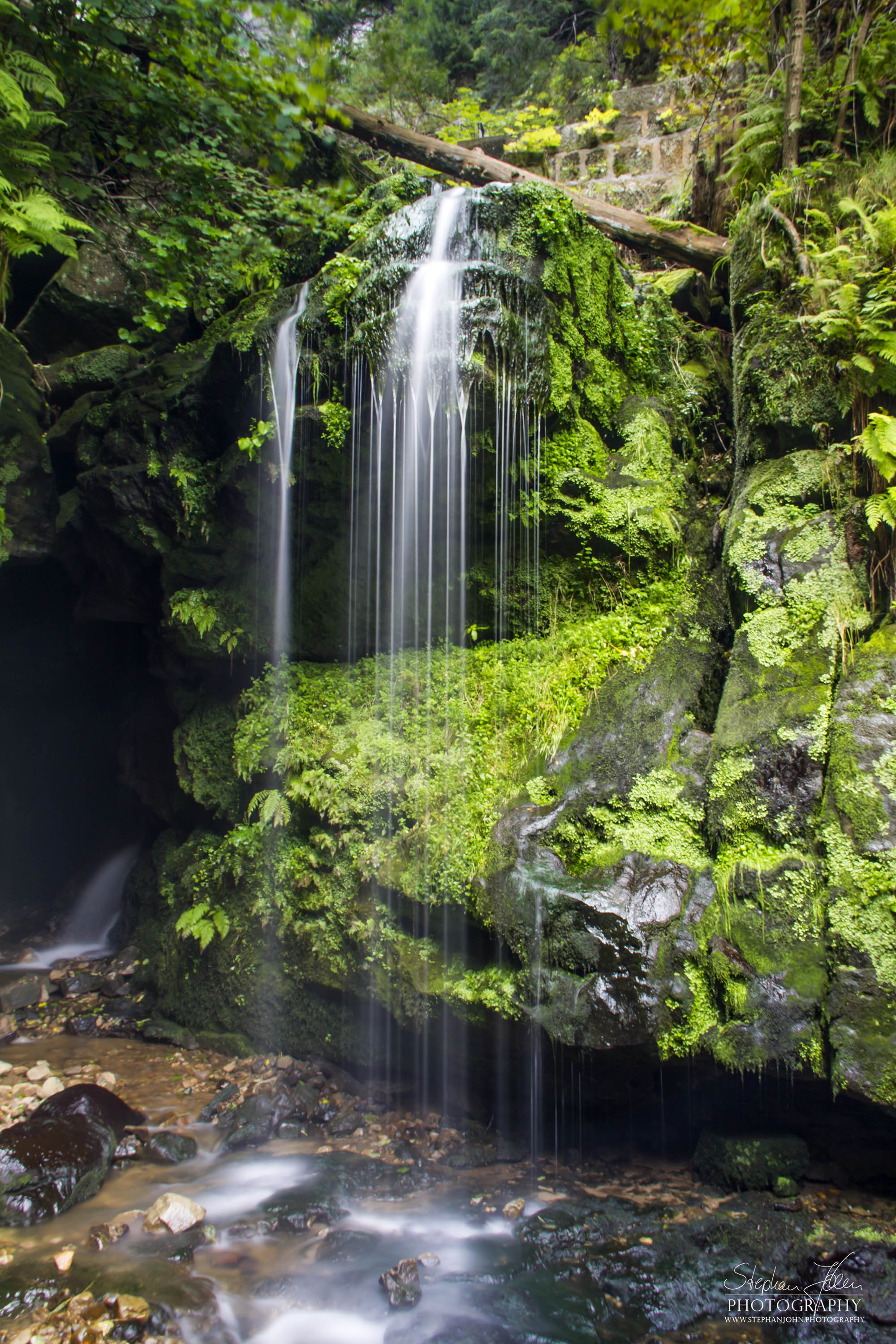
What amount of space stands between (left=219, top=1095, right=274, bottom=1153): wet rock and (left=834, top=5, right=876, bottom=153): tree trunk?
9077mm

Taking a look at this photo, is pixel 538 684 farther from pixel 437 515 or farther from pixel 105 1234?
pixel 105 1234

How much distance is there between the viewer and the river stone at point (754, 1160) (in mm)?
4074

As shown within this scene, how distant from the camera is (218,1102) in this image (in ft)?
18.6

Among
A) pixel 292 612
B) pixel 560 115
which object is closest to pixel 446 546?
pixel 292 612

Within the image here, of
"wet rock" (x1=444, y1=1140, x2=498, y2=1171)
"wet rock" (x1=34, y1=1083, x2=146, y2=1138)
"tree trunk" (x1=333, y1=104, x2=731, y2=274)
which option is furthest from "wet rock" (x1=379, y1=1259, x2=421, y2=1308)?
"tree trunk" (x1=333, y1=104, x2=731, y2=274)

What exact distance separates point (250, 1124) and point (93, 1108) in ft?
3.75

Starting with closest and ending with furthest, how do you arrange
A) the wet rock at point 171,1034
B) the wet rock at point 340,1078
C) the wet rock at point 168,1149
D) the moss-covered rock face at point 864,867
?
the moss-covered rock face at point 864,867 < the wet rock at point 168,1149 < the wet rock at point 340,1078 < the wet rock at point 171,1034

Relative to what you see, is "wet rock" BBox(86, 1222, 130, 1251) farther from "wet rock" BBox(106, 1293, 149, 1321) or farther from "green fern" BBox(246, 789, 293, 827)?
"green fern" BBox(246, 789, 293, 827)

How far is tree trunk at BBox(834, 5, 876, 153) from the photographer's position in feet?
18.8

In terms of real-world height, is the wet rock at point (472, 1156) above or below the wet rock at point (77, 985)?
below

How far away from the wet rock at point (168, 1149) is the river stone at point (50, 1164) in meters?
0.25

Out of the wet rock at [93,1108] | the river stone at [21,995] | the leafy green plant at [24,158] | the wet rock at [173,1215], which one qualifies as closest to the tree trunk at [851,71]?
the leafy green plant at [24,158]

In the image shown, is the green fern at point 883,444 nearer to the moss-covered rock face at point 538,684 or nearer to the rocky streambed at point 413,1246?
the moss-covered rock face at point 538,684

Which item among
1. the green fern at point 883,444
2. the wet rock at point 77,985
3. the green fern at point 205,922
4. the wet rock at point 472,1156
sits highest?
the green fern at point 883,444
